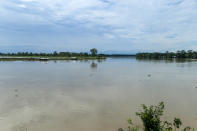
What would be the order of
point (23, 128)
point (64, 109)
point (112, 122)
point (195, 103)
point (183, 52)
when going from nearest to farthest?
1. point (23, 128)
2. point (112, 122)
3. point (64, 109)
4. point (195, 103)
5. point (183, 52)

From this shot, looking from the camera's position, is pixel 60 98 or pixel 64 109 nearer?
pixel 64 109

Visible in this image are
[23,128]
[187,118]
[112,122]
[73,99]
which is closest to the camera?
[23,128]

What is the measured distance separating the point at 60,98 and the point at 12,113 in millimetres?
2413

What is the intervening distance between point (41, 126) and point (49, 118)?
1.96ft

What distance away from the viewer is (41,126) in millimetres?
5008

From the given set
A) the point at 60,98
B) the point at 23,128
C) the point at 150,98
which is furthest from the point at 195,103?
the point at 23,128

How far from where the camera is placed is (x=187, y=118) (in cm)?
572

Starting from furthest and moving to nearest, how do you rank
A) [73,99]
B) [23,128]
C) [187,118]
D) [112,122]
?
[73,99] < [187,118] < [112,122] < [23,128]

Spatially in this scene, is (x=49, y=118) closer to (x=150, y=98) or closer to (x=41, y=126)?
(x=41, y=126)

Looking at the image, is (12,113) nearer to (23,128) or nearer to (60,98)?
(23,128)

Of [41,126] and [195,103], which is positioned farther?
[195,103]

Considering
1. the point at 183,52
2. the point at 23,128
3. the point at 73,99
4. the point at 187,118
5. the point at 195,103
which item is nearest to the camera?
the point at 23,128

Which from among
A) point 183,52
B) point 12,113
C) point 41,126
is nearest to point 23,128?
point 41,126

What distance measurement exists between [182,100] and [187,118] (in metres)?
2.36
